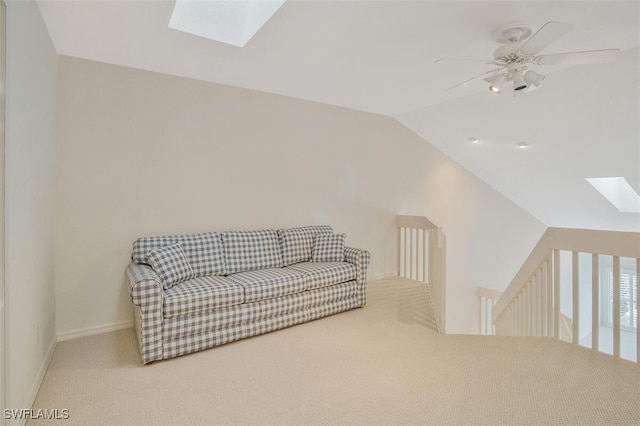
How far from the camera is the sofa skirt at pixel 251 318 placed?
267cm

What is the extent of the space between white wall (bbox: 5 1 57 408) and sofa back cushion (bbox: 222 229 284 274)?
57.4 inches

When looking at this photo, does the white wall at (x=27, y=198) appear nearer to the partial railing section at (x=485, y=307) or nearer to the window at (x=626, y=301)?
the partial railing section at (x=485, y=307)

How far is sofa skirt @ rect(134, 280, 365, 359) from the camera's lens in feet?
8.75

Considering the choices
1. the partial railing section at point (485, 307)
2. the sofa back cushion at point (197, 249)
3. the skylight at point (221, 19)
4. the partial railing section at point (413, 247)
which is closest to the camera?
the skylight at point (221, 19)

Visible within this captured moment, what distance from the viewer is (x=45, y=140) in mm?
2566

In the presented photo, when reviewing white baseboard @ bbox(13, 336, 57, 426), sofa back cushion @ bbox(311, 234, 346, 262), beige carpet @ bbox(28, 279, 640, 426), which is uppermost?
sofa back cushion @ bbox(311, 234, 346, 262)

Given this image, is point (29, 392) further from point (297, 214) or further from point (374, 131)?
point (374, 131)

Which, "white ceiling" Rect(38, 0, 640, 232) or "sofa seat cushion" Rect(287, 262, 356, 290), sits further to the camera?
"sofa seat cushion" Rect(287, 262, 356, 290)

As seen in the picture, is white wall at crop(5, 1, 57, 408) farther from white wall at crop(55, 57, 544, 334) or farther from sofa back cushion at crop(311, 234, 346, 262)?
sofa back cushion at crop(311, 234, 346, 262)

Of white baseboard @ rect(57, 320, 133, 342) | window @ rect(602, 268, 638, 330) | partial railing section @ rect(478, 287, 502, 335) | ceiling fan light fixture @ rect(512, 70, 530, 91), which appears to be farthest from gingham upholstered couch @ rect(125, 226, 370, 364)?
window @ rect(602, 268, 638, 330)

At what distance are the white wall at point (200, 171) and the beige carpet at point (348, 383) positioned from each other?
0.90 meters

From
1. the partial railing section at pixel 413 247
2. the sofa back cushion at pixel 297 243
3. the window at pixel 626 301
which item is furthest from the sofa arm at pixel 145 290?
the window at pixel 626 301

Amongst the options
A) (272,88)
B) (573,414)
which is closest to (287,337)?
(573,414)

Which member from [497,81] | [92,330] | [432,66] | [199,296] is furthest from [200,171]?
[497,81]
